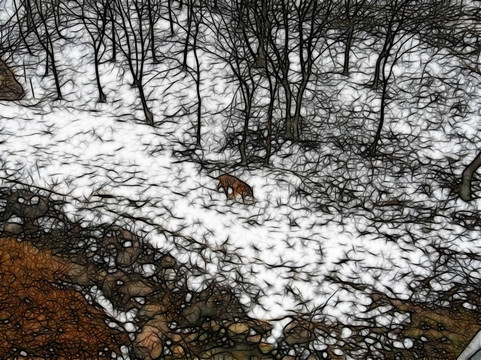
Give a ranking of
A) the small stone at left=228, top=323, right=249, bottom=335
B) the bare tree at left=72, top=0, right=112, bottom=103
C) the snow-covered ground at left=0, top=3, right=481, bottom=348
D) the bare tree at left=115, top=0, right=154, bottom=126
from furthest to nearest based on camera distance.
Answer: the bare tree at left=72, top=0, right=112, bottom=103 → the bare tree at left=115, top=0, right=154, bottom=126 → the snow-covered ground at left=0, top=3, right=481, bottom=348 → the small stone at left=228, top=323, right=249, bottom=335

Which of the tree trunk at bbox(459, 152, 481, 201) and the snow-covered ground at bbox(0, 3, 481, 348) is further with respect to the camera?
the tree trunk at bbox(459, 152, 481, 201)

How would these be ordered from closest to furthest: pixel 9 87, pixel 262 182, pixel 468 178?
pixel 468 178
pixel 262 182
pixel 9 87

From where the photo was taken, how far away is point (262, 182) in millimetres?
18219

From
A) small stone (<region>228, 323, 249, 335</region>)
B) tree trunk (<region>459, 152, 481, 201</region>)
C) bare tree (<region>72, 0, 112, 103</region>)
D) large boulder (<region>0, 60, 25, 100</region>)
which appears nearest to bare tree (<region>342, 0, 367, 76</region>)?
tree trunk (<region>459, 152, 481, 201</region>)

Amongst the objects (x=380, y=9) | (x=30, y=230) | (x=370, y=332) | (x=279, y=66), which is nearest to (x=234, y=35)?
(x=279, y=66)

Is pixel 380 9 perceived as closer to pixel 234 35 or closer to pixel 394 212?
pixel 234 35

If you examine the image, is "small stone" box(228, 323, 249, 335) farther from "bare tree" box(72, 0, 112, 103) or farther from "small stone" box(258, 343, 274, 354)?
"bare tree" box(72, 0, 112, 103)

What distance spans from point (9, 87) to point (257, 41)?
7.12 meters

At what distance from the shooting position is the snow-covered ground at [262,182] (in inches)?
650

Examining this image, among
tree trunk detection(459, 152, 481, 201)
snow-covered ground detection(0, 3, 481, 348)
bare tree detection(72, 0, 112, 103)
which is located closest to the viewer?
snow-covered ground detection(0, 3, 481, 348)

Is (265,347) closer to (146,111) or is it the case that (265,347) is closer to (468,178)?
(468,178)

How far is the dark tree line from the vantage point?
770 inches

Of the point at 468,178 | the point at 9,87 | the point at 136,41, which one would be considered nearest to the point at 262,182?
Answer: the point at 468,178

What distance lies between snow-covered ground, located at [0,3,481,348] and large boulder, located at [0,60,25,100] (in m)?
0.30
